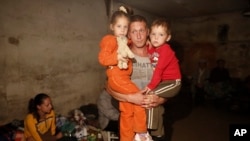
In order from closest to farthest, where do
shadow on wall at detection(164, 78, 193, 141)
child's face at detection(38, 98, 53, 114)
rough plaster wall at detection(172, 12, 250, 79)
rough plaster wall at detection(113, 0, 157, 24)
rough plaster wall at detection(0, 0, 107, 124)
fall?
1. child's face at detection(38, 98, 53, 114)
2. rough plaster wall at detection(0, 0, 107, 124)
3. shadow on wall at detection(164, 78, 193, 141)
4. rough plaster wall at detection(113, 0, 157, 24)
5. rough plaster wall at detection(172, 12, 250, 79)

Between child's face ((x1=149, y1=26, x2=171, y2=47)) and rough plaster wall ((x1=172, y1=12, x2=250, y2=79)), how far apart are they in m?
6.64

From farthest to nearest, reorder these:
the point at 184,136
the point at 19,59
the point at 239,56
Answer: the point at 239,56
the point at 184,136
the point at 19,59

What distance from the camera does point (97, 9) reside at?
518cm

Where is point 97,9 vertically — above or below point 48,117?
above

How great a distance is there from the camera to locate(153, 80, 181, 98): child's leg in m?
2.06

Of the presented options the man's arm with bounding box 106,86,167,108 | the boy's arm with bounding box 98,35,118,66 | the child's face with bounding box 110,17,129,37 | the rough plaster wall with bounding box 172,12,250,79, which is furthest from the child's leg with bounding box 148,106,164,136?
the rough plaster wall with bounding box 172,12,250,79

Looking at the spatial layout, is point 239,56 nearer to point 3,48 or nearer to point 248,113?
point 248,113

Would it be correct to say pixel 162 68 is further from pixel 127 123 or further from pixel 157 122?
pixel 127 123

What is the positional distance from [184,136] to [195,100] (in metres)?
2.73

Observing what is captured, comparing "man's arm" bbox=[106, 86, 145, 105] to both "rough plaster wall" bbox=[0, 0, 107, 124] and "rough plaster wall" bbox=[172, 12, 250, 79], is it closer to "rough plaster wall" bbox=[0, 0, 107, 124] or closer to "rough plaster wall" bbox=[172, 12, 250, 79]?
"rough plaster wall" bbox=[0, 0, 107, 124]

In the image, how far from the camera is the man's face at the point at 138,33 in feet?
6.86

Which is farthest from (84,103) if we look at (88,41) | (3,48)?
(3,48)

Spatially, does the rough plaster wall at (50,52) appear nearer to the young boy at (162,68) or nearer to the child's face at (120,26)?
the child's face at (120,26)

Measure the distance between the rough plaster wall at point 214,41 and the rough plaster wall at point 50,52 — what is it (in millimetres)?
4557
